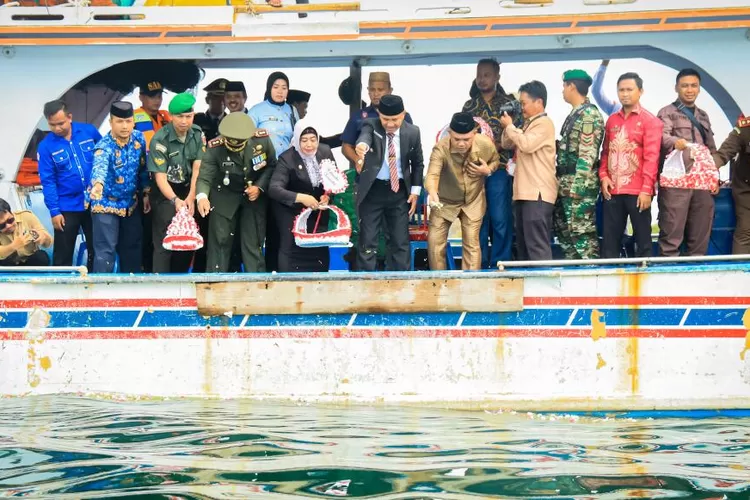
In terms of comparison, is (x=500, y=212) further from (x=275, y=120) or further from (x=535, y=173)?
(x=275, y=120)

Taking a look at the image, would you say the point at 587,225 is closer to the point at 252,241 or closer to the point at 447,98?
the point at 447,98

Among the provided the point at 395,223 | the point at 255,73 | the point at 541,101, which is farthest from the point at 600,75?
the point at 255,73

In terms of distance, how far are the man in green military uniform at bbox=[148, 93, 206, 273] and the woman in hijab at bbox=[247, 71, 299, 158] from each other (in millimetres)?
560

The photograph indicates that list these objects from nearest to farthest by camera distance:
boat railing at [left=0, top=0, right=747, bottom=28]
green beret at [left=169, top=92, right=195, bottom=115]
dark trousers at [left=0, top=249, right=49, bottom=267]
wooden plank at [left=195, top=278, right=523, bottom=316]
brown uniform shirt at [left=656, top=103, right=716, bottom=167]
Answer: wooden plank at [left=195, top=278, right=523, bottom=316], brown uniform shirt at [left=656, top=103, right=716, bottom=167], green beret at [left=169, top=92, right=195, bottom=115], dark trousers at [left=0, top=249, right=49, bottom=267], boat railing at [left=0, top=0, right=747, bottom=28]

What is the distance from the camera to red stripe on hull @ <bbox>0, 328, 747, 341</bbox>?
863 cm

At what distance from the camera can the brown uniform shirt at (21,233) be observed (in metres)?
9.27

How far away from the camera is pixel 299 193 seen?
9.14 metres

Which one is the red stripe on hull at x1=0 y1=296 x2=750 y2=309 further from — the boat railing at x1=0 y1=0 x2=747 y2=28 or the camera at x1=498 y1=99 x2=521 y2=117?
the boat railing at x1=0 y1=0 x2=747 y2=28

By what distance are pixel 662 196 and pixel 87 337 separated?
15.5 ft

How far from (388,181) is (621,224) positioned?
1.93m

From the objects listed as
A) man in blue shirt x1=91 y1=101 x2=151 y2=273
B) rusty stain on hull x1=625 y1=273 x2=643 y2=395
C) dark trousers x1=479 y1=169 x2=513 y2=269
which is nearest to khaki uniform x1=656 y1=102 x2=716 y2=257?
rusty stain on hull x1=625 y1=273 x2=643 y2=395

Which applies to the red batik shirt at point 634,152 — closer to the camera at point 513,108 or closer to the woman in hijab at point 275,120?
the camera at point 513,108

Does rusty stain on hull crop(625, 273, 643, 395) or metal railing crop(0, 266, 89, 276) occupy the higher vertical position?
metal railing crop(0, 266, 89, 276)

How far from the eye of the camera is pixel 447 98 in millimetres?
9781
